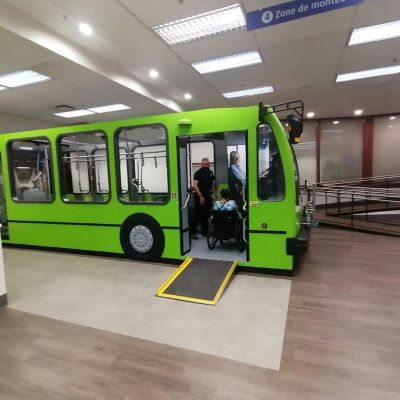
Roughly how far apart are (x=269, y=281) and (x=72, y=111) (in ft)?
22.9

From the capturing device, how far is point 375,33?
399cm

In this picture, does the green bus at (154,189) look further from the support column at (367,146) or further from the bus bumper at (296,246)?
the support column at (367,146)

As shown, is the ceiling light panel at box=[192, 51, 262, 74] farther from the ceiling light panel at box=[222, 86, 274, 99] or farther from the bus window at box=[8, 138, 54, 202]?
the bus window at box=[8, 138, 54, 202]

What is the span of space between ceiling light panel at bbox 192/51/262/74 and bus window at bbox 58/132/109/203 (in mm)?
2372

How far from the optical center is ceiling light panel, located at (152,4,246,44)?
3.51 metres

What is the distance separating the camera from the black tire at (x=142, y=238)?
4422 millimetres

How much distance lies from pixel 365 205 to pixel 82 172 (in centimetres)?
827

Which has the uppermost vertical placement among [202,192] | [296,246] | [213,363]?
[202,192]

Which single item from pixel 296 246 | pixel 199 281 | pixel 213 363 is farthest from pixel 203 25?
pixel 213 363

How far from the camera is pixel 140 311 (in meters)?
2.95

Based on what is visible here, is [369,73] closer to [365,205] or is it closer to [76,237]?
[365,205]

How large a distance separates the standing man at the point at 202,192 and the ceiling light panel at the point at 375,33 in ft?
9.84

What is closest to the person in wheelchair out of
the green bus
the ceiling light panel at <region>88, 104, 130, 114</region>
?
the green bus

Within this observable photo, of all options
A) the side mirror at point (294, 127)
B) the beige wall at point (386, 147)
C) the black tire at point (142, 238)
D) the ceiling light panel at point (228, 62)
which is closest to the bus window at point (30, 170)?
the black tire at point (142, 238)
